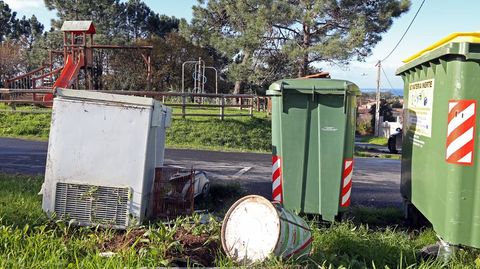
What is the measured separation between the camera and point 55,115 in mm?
4652

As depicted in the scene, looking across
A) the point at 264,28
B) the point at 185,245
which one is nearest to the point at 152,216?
the point at 185,245

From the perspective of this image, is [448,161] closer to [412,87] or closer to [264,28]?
[412,87]

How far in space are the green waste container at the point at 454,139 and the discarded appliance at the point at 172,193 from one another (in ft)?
8.40

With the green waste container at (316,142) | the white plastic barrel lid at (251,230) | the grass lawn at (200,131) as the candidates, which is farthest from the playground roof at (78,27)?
the white plastic barrel lid at (251,230)

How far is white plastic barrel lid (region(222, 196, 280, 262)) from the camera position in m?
3.48

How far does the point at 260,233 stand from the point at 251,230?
77 mm

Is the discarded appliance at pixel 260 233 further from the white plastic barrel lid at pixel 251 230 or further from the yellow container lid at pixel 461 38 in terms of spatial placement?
the yellow container lid at pixel 461 38

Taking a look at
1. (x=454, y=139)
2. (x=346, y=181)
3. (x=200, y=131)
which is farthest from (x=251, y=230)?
(x=200, y=131)

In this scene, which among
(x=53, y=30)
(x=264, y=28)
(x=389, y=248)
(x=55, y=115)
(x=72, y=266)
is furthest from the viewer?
(x=53, y=30)

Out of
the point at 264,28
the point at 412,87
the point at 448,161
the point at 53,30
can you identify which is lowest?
the point at 448,161

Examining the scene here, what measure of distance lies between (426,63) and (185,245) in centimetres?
298

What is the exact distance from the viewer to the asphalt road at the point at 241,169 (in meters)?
7.66

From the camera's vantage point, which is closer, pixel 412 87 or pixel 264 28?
pixel 412 87

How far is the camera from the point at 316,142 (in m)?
5.44
